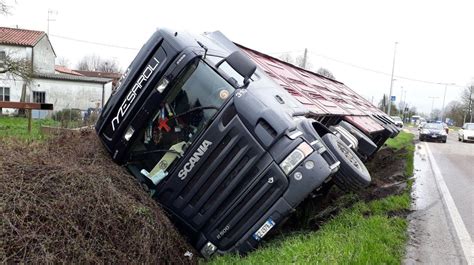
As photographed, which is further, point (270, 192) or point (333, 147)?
point (333, 147)

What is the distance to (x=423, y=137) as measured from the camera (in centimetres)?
2705

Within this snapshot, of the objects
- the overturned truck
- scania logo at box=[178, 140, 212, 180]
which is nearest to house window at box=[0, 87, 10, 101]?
the overturned truck

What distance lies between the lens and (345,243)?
156 inches

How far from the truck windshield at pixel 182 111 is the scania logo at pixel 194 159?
17 centimetres

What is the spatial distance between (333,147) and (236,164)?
117cm

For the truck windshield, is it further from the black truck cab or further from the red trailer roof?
the red trailer roof

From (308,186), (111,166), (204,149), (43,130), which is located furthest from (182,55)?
(43,130)

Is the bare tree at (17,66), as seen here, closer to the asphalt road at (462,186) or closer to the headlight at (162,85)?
the asphalt road at (462,186)

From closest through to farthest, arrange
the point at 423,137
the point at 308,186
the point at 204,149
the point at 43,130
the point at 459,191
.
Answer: the point at 308,186 → the point at 204,149 → the point at 459,191 → the point at 43,130 → the point at 423,137

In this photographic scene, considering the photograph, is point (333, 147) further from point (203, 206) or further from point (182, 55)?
Answer: point (182, 55)

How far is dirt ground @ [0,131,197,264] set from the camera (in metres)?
3.19

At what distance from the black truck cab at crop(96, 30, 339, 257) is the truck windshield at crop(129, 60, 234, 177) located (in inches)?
0.4

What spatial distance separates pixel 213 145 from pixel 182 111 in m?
0.56

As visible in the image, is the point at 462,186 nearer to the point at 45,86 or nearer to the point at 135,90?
the point at 135,90
